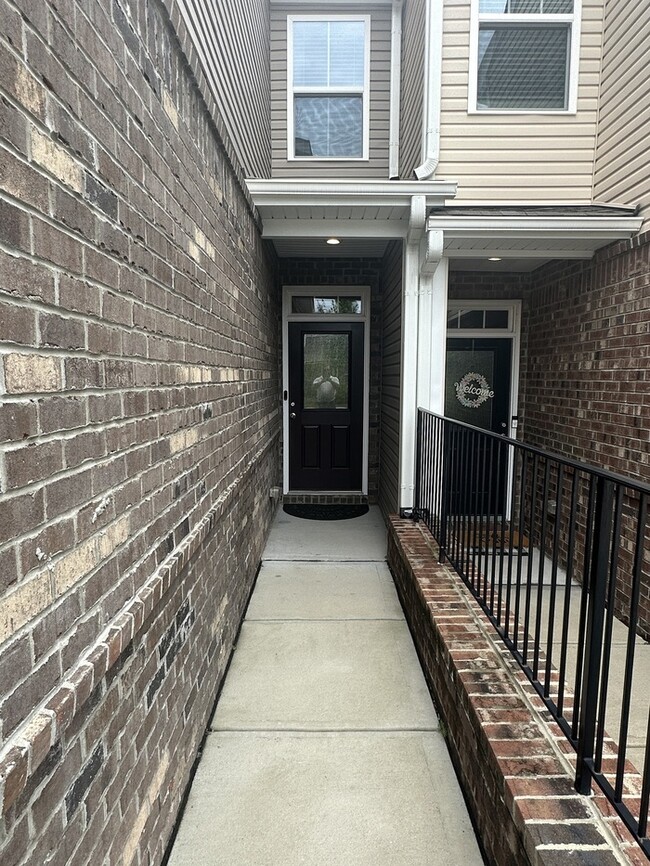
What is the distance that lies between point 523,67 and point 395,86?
1.51 m

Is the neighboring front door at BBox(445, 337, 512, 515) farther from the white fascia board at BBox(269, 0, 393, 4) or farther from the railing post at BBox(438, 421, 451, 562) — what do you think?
the white fascia board at BBox(269, 0, 393, 4)

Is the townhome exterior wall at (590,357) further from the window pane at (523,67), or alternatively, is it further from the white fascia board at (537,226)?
the window pane at (523,67)

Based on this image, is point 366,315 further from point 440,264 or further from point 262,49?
point 262,49

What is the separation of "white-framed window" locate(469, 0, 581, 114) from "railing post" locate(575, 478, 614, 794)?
150 inches

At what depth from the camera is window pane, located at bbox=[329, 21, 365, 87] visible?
5.12 meters

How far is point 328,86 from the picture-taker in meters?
5.16

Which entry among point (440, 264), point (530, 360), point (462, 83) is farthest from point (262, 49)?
point (530, 360)

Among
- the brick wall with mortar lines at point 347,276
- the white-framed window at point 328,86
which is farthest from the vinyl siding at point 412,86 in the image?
the brick wall with mortar lines at point 347,276

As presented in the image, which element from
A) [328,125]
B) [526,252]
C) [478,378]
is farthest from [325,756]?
[328,125]

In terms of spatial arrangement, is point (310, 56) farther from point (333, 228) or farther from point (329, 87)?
point (333, 228)

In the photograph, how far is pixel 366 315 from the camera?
5734 millimetres

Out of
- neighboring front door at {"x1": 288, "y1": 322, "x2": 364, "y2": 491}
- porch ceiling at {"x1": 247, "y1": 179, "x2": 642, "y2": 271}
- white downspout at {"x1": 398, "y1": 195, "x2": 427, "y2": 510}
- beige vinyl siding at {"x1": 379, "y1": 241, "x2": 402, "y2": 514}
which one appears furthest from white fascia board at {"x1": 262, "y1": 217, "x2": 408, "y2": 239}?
neighboring front door at {"x1": 288, "y1": 322, "x2": 364, "y2": 491}

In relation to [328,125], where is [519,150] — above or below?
below

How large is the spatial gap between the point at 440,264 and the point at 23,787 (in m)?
4.02
